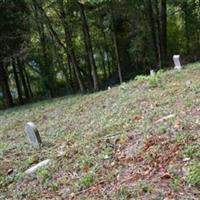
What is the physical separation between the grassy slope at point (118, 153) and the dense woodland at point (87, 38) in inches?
313

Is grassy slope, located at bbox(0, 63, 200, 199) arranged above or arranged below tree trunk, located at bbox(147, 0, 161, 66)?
below

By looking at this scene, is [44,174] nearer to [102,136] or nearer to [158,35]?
[102,136]

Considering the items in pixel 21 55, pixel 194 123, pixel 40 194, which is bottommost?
pixel 40 194

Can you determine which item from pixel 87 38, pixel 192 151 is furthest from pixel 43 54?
pixel 192 151

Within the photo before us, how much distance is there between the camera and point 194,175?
14.9 feet

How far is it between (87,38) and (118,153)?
39.8 feet

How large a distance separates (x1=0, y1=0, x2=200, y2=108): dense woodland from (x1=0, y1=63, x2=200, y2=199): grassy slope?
7958mm

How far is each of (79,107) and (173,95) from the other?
331cm

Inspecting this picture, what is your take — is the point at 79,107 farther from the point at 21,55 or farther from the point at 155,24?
the point at 155,24

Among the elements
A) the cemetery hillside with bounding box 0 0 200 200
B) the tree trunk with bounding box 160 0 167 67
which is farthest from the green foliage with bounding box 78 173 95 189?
the tree trunk with bounding box 160 0 167 67

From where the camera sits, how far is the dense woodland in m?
18.5

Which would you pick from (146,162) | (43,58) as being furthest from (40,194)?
(43,58)

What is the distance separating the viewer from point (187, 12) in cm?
2469

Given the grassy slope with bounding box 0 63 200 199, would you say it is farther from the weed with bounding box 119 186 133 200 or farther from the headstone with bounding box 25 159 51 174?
the headstone with bounding box 25 159 51 174
